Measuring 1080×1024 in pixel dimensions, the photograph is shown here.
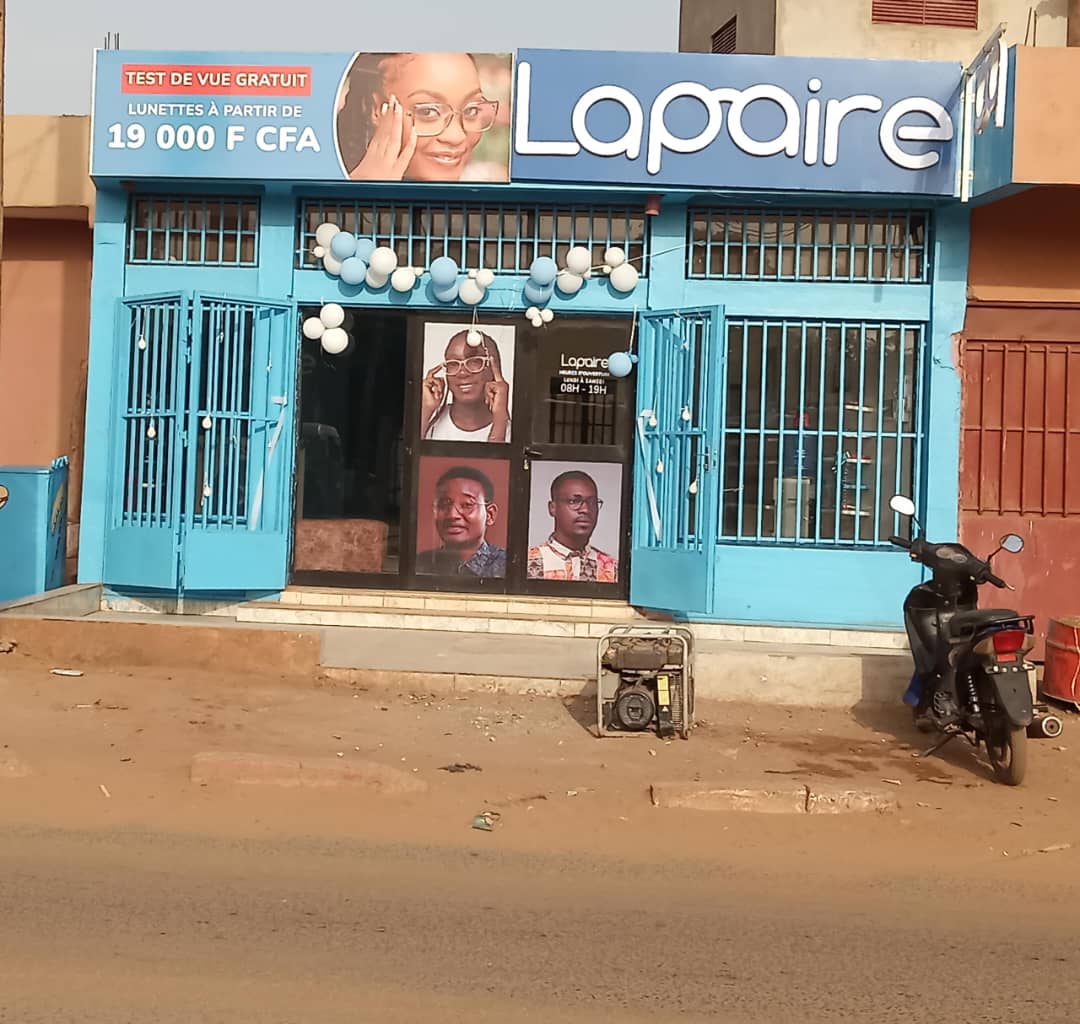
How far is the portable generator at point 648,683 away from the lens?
300 inches

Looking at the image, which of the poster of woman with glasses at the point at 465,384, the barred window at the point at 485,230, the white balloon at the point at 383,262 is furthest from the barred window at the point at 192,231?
the poster of woman with glasses at the point at 465,384

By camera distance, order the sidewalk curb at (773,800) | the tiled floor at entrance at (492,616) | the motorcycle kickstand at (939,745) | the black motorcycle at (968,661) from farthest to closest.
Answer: the tiled floor at entrance at (492,616)
the motorcycle kickstand at (939,745)
the black motorcycle at (968,661)
the sidewalk curb at (773,800)

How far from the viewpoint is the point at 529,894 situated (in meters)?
5.14

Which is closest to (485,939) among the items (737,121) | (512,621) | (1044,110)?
(512,621)

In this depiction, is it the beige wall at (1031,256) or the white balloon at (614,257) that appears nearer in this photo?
the beige wall at (1031,256)

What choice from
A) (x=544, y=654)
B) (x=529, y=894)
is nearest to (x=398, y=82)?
(x=544, y=654)

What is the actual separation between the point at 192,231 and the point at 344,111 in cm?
159

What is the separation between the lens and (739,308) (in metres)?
9.98

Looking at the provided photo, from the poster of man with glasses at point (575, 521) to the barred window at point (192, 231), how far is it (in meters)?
2.91

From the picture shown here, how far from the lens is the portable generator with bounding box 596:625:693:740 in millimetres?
7609

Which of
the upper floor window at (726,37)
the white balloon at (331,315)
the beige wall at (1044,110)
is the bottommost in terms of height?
the white balloon at (331,315)

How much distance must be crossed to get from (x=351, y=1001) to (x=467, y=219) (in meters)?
7.23

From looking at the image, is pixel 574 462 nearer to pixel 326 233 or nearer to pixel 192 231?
pixel 326 233

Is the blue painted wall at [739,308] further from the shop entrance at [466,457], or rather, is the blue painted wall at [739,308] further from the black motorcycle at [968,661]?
the black motorcycle at [968,661]
